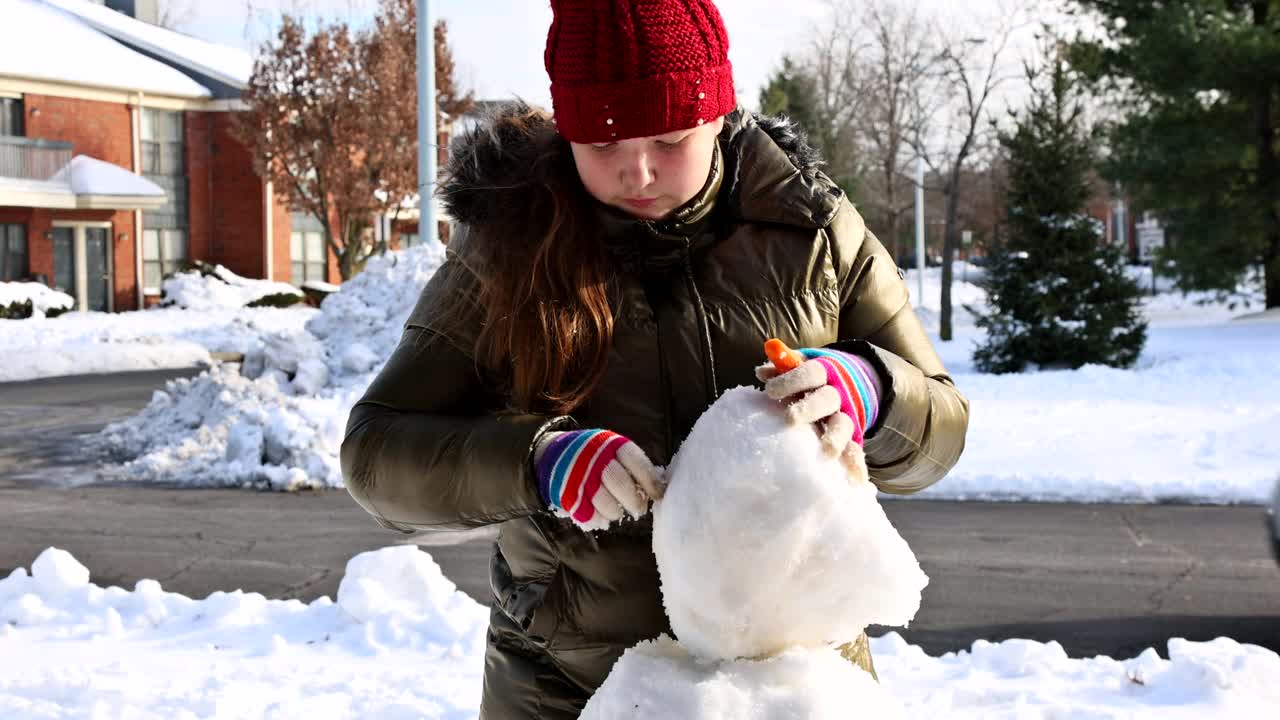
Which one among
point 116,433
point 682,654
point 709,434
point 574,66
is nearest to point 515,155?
point 574,66

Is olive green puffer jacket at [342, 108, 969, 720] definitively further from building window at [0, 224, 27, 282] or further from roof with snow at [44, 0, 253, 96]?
roof with snow at [44, 0, 253, 96]

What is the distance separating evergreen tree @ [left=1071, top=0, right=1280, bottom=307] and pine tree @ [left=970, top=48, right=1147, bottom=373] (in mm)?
3828

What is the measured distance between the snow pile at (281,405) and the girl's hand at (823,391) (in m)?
9.73

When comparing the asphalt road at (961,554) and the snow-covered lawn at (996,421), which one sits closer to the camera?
the asphalt road at (961,554)

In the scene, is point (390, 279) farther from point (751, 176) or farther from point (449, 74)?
point (449, 74)

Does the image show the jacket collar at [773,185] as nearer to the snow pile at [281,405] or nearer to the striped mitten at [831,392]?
the striped mitten at [831,392]

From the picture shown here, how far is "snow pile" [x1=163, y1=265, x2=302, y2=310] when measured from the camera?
3594cm

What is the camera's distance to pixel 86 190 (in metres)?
35.4

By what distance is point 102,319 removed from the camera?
106ft

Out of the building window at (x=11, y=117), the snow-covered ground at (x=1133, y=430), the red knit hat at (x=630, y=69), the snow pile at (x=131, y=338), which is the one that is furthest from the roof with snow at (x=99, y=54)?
the red knit hat at (x=630, y=69)

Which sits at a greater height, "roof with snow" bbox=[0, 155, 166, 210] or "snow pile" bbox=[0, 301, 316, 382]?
"roof with snow" bbox=[0, 155, 166, 210]

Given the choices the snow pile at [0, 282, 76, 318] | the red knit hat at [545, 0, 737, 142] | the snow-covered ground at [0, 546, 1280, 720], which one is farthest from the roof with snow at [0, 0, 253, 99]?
the red knit hat at [545, 0, 737, 142]

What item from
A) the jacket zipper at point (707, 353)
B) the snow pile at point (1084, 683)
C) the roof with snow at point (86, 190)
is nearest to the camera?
the jacket zipper at point (707, 353)

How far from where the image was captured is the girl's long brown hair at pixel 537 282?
6.45 feet
